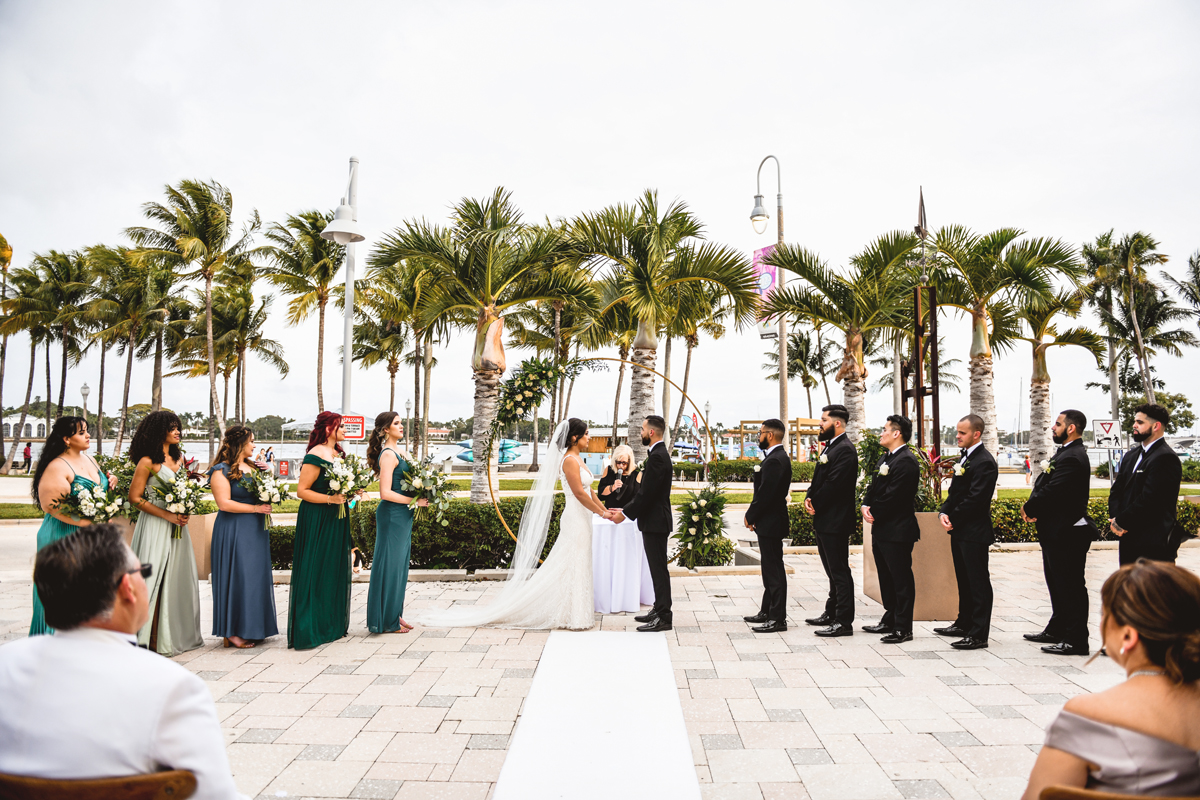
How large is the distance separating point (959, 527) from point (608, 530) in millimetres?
3637

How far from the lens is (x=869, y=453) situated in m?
7.82

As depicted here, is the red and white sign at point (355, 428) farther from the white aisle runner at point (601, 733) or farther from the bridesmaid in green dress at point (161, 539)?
the white aisle runner at point (601, 733)

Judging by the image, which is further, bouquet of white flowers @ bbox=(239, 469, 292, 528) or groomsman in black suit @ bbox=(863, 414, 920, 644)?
groomsman in black suit @ bbox=(863, 414, 920, 644)

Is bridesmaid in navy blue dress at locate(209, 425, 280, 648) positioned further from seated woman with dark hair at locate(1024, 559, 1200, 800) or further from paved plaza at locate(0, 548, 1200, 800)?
seated woman with dark hair at locate(1024, 559, 1200, 800)

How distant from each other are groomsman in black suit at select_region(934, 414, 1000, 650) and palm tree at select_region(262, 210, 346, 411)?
29083 millimetres

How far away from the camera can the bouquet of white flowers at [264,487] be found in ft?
21.5

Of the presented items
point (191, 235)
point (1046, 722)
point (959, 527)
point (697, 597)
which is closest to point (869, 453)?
point (959, 527)

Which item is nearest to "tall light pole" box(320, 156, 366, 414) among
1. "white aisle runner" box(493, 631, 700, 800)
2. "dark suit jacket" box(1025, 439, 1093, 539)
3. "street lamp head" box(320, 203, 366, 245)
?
"street lamp head" box(320, 203, 366, 245)

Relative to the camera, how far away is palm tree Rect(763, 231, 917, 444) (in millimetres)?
15234

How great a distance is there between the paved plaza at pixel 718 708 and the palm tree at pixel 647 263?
238 inches

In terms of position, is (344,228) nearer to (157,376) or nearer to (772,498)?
(772,498)

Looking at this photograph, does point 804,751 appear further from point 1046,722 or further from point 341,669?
point 341,669

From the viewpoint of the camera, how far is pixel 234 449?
6.75 metres

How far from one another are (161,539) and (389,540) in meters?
1.98
